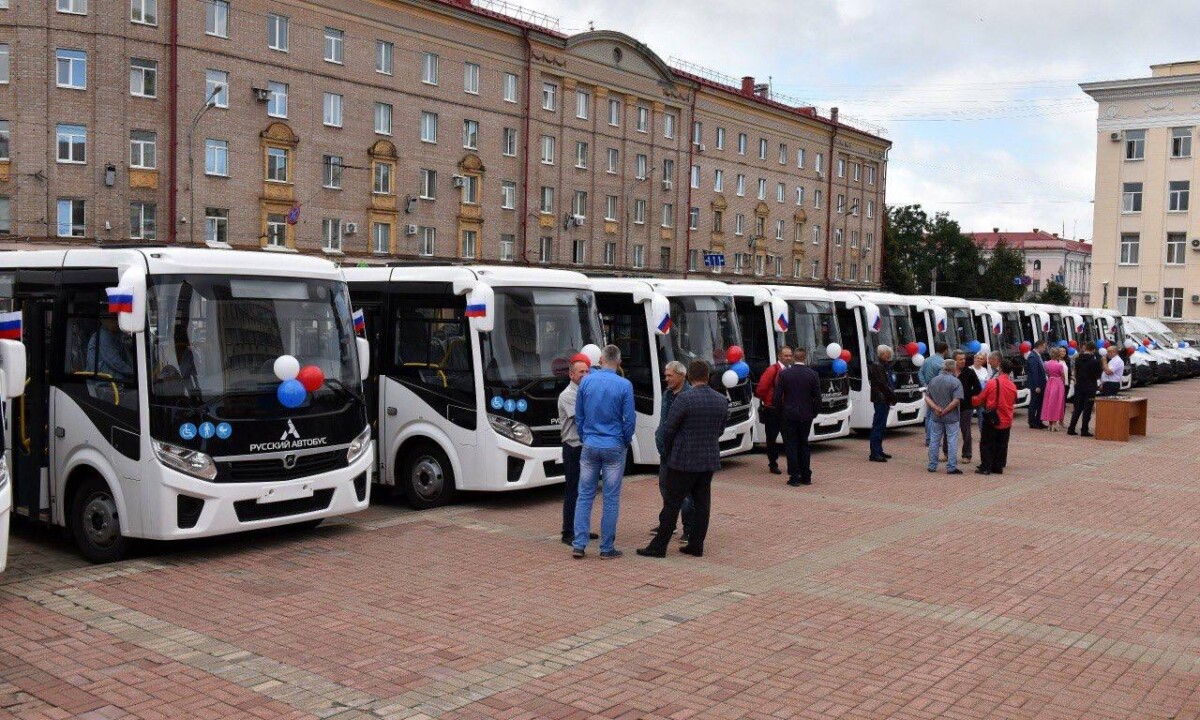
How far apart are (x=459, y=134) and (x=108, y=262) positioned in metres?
37.8

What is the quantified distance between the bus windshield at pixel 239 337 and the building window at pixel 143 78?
1151 inches

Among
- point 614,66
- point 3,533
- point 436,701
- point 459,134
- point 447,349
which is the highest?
point 614,66

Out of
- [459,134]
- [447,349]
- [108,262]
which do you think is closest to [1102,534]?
[447,349]

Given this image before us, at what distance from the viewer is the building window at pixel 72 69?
35.4 metres

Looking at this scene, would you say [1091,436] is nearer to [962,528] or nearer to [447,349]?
[962,528]

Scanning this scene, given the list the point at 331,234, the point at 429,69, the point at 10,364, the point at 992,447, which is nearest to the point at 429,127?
the point at 429,69

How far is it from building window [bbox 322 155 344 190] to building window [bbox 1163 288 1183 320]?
48.1 metres

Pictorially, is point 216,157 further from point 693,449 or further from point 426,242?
point 693,449

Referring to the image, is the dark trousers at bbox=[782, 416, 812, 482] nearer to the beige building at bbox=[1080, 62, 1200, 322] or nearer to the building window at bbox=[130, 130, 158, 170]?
the building window at bbox=[130, 130, 158, 170]

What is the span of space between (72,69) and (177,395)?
30347mm

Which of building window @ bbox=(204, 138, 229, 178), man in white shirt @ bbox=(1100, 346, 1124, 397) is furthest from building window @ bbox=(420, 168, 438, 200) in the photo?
man in white shirt @ bbox=(1100, 346, 1124, 397)

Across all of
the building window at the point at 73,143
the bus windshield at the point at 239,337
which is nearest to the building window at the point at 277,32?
the building window at the point at 73,143

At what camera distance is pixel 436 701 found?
6.48 meters

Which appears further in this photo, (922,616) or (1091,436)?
(1091,436)
